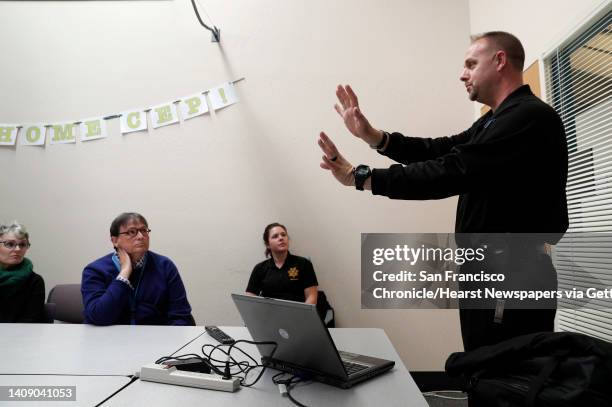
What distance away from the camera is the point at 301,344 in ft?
3.20

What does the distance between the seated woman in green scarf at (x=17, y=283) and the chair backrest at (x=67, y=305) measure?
3.7 inches

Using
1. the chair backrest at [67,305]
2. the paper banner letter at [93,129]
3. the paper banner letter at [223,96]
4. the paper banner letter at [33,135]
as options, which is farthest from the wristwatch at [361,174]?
the paper banner letter at [33,135]

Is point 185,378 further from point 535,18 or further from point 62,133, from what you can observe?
point 62,133

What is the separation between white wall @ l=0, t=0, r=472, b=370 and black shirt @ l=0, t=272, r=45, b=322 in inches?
30.6

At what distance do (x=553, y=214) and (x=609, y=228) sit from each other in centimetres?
73

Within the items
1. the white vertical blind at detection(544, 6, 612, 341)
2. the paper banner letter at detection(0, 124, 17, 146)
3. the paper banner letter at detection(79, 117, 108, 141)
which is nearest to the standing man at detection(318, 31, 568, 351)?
the white vertical blind at detection(544, 6, 612, 341)

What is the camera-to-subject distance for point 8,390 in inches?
38.3

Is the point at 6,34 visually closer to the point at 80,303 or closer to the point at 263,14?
the point at 263,14

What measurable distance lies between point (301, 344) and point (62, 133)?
119 inches

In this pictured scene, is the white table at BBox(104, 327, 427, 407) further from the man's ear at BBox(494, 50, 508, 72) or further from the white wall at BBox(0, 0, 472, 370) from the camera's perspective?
the white wall at BBox(0, 0, 472, 370)

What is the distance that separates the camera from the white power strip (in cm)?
97

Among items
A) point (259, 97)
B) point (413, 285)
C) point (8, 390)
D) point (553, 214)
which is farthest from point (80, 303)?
point (553, 214)

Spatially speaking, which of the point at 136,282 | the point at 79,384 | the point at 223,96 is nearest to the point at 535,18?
the point at 223,96

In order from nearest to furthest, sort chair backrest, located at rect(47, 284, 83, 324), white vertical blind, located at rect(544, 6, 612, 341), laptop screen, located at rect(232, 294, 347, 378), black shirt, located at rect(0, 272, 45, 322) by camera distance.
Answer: laptop screen, located at rect(232, 294, 347, 378)
white vertical blind, located at rect(544, 6, 612, 341)
black shirt, located at rect(0, 272, 45, 322)
chair backrest, located at rect(47, 284, 83, 324)
